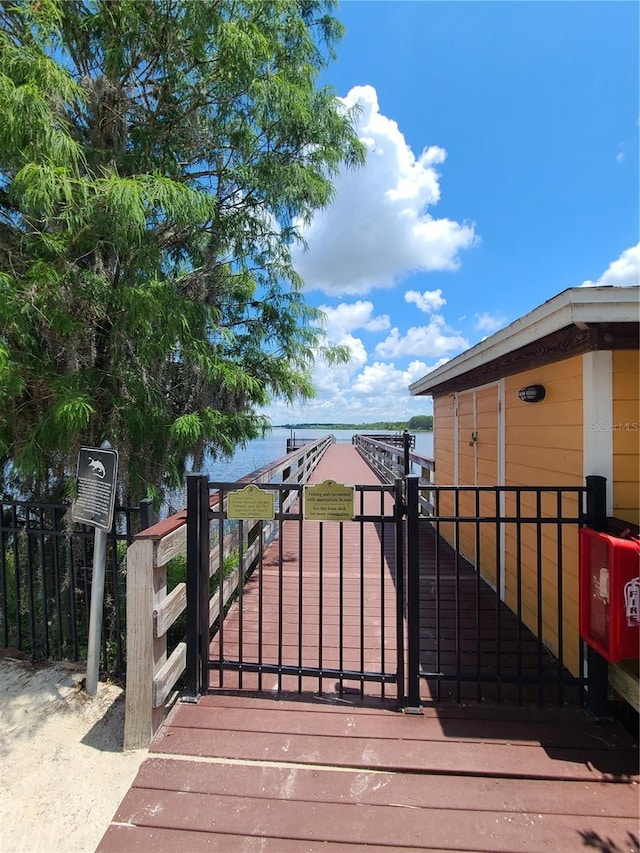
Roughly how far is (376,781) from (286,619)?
1.56 m

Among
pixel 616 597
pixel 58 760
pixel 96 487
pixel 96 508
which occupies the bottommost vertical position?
pixel 58 760

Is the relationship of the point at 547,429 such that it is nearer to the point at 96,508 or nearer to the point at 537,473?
the point at 537,473

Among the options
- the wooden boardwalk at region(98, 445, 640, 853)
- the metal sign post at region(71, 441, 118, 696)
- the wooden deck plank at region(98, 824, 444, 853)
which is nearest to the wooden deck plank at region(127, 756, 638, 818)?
the wooden boardwalk at region(98, 445, 640, 853)

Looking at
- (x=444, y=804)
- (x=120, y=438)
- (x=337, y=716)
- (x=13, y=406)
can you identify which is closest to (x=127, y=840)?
(x=337, y=716)

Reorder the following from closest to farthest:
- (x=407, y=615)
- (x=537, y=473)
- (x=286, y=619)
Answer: (x=407, y=615) → (x=537, y=473) → (x=286, y=619)

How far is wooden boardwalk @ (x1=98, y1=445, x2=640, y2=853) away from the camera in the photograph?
5.30ft

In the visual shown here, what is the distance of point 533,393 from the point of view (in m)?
3.05

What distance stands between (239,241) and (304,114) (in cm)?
116

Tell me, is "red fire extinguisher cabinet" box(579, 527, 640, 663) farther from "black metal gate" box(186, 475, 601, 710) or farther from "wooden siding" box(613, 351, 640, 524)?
"wooden siding" box(613, 351, 640, 524)

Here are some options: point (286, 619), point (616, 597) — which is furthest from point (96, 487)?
point (616, 597)

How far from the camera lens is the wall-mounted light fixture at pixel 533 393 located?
3014mm

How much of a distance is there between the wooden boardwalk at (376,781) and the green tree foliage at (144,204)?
2021mm

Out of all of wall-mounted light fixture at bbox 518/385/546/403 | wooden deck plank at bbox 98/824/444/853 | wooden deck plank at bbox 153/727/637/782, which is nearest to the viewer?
wooden deck plank at bbox 98/824/444/853

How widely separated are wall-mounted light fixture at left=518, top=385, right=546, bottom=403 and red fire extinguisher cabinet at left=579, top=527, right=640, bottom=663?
45.6 inches
